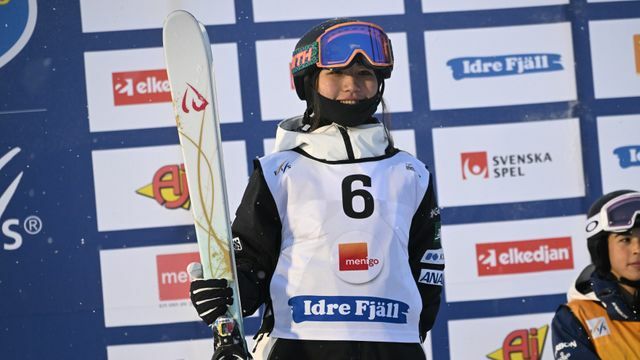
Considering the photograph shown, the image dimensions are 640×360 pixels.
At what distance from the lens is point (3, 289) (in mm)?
4348

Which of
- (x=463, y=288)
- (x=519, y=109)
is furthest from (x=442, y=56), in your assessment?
(x=463, y=288)

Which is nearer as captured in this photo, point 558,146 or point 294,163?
point 294,163

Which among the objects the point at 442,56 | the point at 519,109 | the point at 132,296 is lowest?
the point at 132,296

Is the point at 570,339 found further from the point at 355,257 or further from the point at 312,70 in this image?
the point at 312,70

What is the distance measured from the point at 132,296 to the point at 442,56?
6.36 feet

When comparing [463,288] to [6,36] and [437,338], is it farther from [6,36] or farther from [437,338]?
[6,36]

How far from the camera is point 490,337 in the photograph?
179 inches

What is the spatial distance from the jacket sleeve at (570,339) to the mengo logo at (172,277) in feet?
6.26

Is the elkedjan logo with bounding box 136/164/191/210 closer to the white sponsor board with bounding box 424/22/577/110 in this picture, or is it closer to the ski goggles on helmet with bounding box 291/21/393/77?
the white sponsor board with bounding box 424/22/577/110

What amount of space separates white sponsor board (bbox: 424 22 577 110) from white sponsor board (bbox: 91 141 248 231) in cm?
137

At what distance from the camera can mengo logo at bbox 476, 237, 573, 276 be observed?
4.53 m

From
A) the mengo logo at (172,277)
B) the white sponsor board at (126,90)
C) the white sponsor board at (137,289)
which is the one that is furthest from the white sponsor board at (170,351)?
the white sponsor board at (126,90)

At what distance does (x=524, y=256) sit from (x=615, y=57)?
1.14 m

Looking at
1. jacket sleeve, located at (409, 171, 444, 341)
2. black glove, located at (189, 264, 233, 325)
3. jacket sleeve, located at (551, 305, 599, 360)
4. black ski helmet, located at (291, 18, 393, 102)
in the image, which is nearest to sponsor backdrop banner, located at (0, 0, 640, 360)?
jacket sleeve, located at (551, 305, 599, 360)
